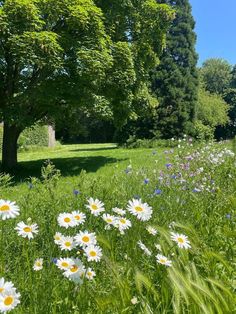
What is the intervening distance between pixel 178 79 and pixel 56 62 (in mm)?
19103

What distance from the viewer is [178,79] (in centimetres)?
2844

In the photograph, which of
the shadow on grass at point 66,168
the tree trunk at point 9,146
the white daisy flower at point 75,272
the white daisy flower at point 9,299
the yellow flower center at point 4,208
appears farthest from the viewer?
the tree trunk at point 9,146

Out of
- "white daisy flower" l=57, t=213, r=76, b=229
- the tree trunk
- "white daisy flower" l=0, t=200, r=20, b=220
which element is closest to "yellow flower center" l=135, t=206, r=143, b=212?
"white daisy flower" l=57, t=213, r=76, b=229

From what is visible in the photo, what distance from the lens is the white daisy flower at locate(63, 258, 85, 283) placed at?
1.71 metres

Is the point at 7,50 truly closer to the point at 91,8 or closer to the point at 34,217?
the point at 91,8

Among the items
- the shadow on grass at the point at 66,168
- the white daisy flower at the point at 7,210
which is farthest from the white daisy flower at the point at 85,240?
the shadow on grass at the point at 66,168

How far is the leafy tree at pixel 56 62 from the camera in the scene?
10391mm

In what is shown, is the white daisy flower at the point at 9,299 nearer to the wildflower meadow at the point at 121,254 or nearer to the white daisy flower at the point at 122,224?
the wildflower meadow at the point at 121,254

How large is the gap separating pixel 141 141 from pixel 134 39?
10.5 m

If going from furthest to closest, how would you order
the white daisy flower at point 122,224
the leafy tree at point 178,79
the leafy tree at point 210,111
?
the leafy tree at point 210,111
the leafy tree at point 178,79
the white daisy flower at point 122,224

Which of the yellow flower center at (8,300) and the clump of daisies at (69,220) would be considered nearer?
the yellow flower center at (8,300)

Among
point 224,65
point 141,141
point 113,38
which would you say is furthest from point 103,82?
point 224,65

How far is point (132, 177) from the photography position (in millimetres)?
5586

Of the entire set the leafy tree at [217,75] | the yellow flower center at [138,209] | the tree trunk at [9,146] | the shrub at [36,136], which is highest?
the leafy tree at [217,75]
